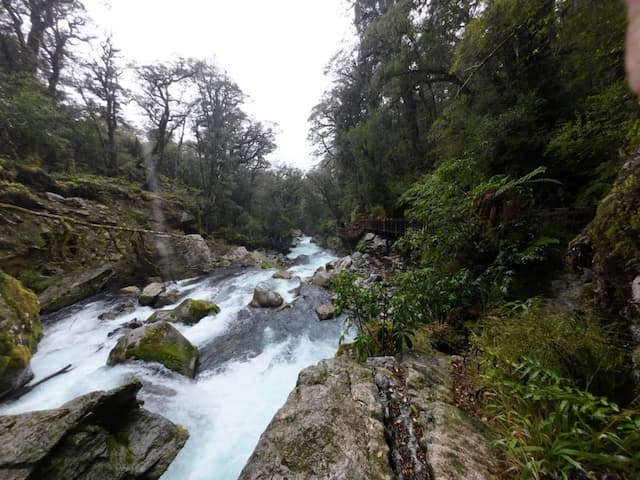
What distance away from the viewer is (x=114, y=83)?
41.3 ft

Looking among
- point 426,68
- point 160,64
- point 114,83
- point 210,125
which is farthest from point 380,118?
point 114,83

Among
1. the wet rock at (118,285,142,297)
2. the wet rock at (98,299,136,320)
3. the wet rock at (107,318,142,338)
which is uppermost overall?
the wet rock at (118,285,142,297)

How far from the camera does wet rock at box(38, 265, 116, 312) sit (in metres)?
5.76

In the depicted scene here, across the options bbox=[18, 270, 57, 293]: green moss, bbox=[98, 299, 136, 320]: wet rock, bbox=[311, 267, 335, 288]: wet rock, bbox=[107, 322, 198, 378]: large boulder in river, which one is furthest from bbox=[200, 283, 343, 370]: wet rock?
bbox=[18, 270, 57, 293]: green moss

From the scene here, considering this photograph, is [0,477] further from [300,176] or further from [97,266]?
[300,176]

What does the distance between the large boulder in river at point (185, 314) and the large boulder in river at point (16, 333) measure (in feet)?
6.10

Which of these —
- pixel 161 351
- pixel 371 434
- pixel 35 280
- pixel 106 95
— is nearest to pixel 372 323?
pixel 371 434

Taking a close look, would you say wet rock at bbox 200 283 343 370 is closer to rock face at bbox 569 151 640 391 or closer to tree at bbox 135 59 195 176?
rock face at bbox 569 151 640 391

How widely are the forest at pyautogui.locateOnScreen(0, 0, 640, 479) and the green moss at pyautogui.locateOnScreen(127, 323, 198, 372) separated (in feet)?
10.6

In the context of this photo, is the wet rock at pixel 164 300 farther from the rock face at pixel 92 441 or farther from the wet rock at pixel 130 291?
the rock face at pixel 92 441

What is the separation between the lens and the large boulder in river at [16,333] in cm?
321

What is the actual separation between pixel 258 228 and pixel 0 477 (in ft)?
57.1

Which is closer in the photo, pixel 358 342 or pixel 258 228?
pixel 358 342

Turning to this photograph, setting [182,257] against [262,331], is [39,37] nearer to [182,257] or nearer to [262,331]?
[182,257]
